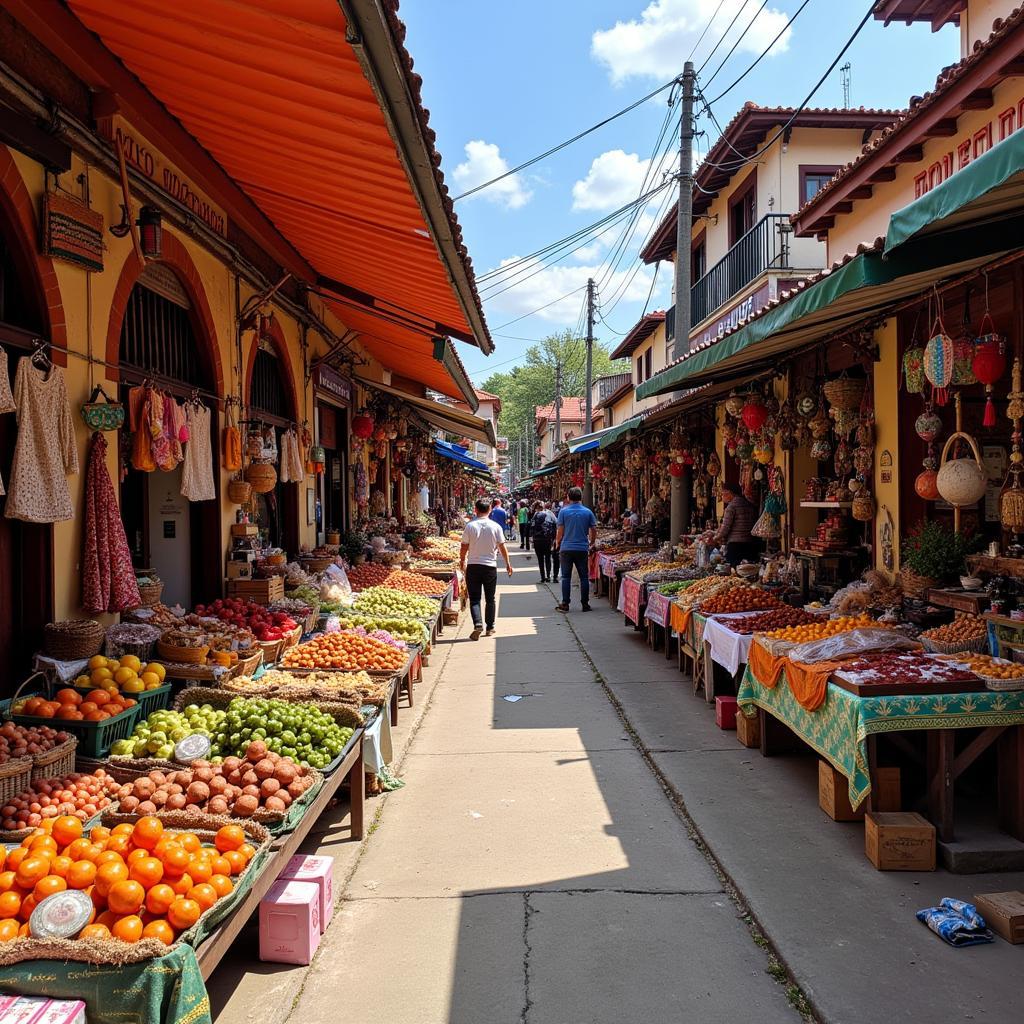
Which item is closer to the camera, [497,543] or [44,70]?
[44,70]

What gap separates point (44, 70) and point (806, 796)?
6409 millimetres

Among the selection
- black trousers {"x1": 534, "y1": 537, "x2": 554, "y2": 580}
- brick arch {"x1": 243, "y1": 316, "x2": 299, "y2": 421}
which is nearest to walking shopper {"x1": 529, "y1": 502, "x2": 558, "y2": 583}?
black trousers {"x1": 534, "y1": 537, "x2": 554, "y2": 580}

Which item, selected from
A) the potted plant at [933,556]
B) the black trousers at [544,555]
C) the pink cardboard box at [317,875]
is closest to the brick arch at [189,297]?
the pink cardboard box at [317,875]

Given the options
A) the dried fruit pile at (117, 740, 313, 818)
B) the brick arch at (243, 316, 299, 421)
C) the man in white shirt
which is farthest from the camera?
the man in white shirt

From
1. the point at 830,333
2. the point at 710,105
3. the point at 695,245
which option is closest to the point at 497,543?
the point at 830,333

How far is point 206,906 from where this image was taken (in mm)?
2838

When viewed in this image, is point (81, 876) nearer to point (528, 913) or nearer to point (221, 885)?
point (221, 885)

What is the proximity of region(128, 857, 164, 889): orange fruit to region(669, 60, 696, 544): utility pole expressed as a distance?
1172 centimetres

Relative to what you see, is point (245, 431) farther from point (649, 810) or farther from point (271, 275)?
point (649, 810)

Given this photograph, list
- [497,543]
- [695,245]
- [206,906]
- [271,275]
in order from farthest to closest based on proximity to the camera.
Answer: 1. [695,245]
2. [497,543]
3. [271,275]
4. [206,906]

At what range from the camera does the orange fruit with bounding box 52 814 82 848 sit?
3230 millimetres

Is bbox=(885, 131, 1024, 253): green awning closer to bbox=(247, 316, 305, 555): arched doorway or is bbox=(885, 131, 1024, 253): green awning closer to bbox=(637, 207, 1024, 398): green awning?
bbox=(637, 207, 1024, 398): green awning

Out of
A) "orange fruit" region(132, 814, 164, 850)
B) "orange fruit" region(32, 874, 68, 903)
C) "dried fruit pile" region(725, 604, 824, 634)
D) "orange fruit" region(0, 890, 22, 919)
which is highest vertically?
"dried fruit pile" region(725, 604, 824, 634)

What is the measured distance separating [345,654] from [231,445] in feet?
8.11
